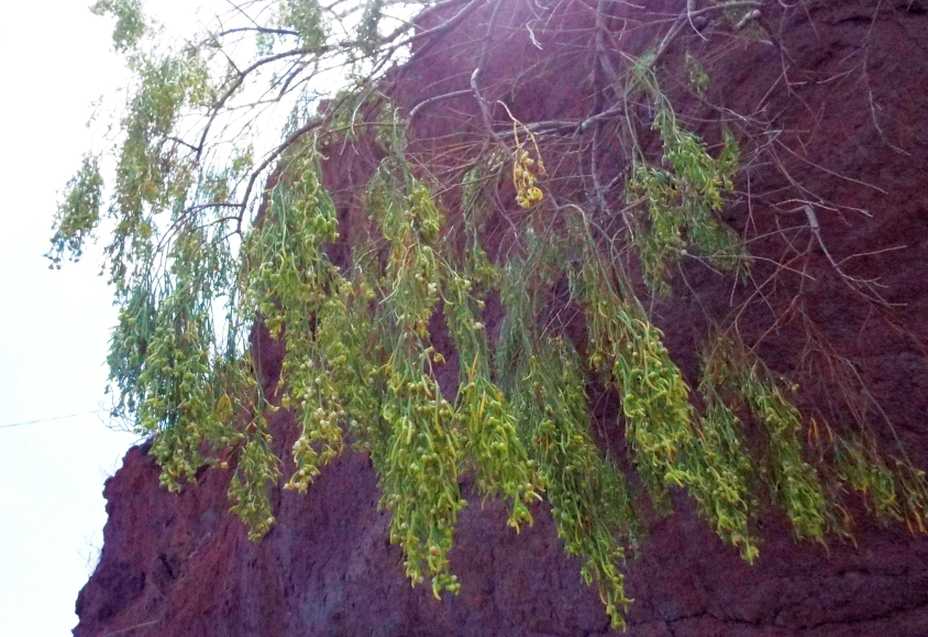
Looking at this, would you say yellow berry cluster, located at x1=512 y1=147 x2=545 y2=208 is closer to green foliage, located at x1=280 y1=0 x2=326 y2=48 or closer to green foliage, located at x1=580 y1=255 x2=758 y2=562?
green foliage, located at x1=580 y1=255 x2=758 y2=562

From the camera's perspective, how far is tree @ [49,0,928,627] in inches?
169

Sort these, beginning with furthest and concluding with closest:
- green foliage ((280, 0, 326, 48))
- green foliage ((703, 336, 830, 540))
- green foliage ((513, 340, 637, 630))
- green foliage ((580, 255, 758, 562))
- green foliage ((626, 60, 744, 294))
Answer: green foliage ((280, 0, 326, 48)) < green foliage ((626, 60, 744, 294)) < green foliage ((703, 336, 830, 540)) < green foliage ((513, 340, 637, 630)) < green foliage ((580, 255, 758, 562))

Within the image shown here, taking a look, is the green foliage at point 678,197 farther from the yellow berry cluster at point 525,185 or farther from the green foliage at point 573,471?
the yellow berry cluster at point 525,185

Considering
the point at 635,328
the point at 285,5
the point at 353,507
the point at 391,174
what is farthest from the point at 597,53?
the point at 353,507

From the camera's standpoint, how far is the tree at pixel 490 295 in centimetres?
430

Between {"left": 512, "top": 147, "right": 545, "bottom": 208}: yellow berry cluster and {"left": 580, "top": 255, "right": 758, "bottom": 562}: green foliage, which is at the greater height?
{"left": 512, "top": 147, "right": 545, "bottom": 208}: yellow berry cluster

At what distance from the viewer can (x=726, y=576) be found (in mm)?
6660

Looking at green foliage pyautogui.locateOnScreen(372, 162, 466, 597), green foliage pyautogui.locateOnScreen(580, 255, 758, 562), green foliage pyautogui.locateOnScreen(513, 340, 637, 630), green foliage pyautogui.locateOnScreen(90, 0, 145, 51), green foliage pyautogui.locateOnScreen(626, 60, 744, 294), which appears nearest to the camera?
green foliage pyautogui.locateOnScreen(372, 162, 466, 597)

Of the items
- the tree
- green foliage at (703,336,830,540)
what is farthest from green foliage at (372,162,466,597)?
green foliage at (703,336,830,540)

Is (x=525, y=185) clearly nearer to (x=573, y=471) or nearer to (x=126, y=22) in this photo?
(x=573, y=471)

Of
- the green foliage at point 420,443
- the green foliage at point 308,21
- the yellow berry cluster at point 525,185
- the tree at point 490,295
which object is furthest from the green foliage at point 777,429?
the green foliage at point 308,21

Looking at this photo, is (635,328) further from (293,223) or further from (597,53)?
(597,53)

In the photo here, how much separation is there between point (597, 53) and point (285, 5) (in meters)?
2.18

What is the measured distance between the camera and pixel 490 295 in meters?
8.32
